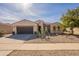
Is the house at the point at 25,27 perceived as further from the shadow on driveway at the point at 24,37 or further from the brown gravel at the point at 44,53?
the brown gravel at the point at 44,53

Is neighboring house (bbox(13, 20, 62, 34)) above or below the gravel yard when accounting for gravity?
above

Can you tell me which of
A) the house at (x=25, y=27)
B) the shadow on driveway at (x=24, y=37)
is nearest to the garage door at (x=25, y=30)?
the house at (x=25, y=27)

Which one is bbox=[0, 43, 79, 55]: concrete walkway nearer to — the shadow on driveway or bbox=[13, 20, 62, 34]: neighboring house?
the shadow on driveway

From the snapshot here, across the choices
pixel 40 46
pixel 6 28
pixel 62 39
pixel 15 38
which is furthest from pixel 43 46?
pixel 6 28

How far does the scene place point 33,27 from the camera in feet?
28.2

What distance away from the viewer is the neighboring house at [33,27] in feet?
26.5

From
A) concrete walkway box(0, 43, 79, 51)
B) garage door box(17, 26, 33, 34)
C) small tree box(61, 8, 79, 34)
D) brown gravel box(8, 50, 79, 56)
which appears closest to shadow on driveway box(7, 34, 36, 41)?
garage door box(17, 26, 33, 34)

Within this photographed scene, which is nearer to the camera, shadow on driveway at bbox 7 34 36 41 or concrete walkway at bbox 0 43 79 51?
concrete walkway at bbox 0 43 79 51

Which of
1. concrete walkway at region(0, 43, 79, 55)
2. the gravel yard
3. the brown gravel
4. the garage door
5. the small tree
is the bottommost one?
the brown gravel

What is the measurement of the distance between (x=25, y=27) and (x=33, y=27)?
38cm

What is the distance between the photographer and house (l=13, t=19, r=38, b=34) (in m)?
8.32

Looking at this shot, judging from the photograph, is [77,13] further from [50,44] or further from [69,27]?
[50,44]

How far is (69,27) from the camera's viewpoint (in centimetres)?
852

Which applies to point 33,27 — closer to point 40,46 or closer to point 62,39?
point 40,46
